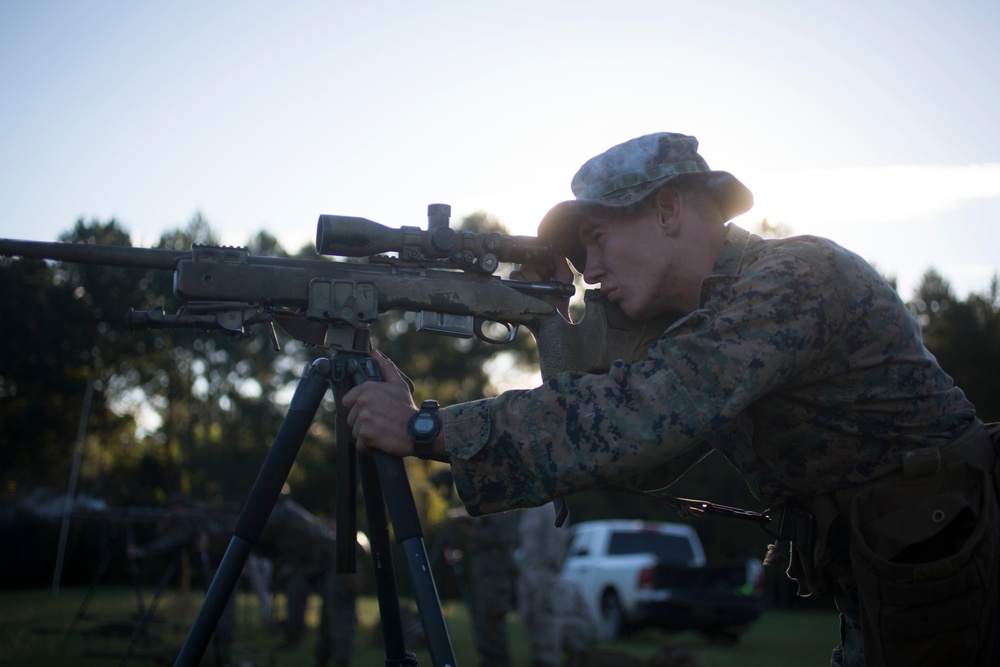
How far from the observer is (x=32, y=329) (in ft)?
42.7

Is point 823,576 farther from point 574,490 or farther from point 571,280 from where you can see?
point 571,280

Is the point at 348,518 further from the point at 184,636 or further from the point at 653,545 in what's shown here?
the point at 653,545

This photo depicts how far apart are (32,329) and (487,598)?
8159mm

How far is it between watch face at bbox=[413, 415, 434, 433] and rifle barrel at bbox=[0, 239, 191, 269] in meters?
1.07

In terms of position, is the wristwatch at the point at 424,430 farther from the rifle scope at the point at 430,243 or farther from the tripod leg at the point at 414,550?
the rifle scope at the point at 430,243

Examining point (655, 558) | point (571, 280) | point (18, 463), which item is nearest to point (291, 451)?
point (571, 280)

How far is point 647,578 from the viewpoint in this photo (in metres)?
15.7

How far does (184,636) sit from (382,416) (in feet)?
46.1

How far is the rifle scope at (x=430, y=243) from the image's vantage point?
2.88 metres

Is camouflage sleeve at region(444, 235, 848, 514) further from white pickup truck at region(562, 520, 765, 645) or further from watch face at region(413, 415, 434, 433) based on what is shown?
white pickup truck at region(562, 520, 765, 645)

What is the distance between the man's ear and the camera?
2.76 metres

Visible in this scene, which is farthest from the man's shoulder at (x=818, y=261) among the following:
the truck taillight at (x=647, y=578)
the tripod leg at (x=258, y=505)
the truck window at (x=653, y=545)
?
the truck window at (x=653, y=545)

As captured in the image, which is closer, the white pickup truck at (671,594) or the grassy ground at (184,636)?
the grassy ground at (184,636)

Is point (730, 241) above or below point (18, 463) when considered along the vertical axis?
above
